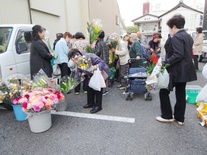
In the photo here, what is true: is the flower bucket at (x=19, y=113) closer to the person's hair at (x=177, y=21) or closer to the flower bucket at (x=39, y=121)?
the flower bucket at (x=39, y=121)

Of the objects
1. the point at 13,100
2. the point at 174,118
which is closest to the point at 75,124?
the point at 13,100

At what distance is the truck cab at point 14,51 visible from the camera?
336 cm

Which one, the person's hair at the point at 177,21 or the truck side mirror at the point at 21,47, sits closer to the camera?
the person's hair at the point at 177,21

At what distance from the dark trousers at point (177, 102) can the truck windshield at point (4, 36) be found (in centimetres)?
320

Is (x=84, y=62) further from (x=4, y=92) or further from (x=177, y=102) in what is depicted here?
(x=177, y=102)

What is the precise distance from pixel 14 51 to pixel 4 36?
0.44 meters

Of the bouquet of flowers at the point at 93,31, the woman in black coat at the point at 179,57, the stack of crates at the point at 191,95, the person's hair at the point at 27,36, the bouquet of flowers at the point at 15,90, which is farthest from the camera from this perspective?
the bouquet of flowers at the point at 93,31

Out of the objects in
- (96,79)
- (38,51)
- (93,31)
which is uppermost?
(93,31)

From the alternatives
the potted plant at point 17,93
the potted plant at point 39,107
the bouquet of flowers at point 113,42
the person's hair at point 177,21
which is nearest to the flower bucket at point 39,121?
the potted plant at point 39,107

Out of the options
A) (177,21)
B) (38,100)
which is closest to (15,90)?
(38,100)

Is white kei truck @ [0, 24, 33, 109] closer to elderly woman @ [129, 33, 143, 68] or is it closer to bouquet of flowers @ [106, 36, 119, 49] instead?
bouquet of flowers @ [106, 36, 119, 49]

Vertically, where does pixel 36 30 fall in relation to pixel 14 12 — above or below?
below

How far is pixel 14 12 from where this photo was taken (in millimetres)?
5625

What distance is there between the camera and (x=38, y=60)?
360 cm
